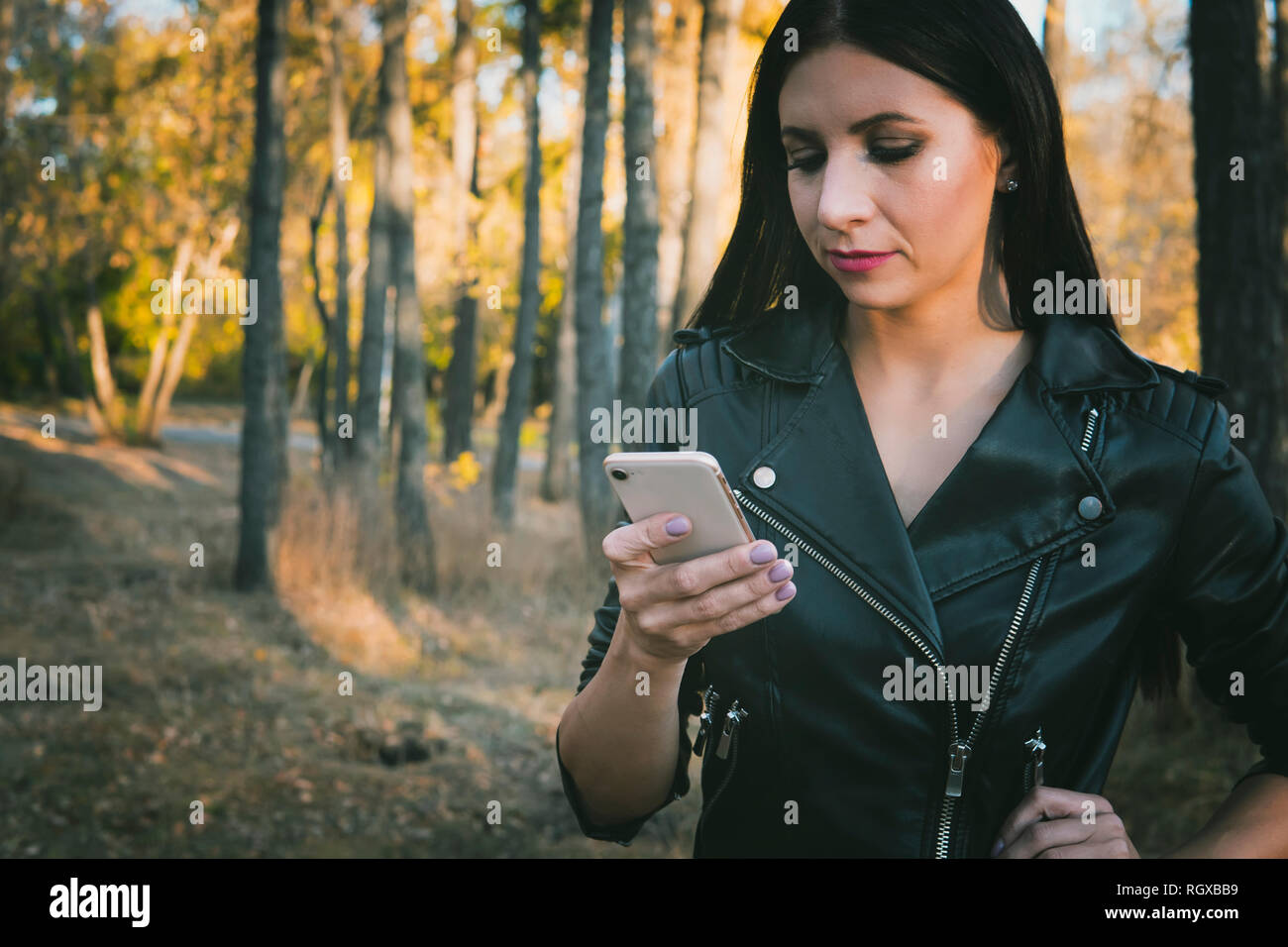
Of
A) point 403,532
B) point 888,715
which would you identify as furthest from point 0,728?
point 888,715

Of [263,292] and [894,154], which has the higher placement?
[263,292]

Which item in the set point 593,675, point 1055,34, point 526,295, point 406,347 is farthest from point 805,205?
point 526,295

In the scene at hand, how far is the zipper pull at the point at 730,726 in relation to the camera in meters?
1.66

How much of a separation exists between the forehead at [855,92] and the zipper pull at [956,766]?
2.91ft

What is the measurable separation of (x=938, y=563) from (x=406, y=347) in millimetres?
10519

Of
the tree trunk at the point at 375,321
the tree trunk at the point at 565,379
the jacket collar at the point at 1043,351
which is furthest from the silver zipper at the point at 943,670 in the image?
the tree trunk at the point at 565,379

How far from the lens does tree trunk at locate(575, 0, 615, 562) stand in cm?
1082

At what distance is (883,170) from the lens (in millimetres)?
1617

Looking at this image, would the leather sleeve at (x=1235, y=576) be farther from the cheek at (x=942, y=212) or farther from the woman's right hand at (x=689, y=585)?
the woman's right hand at (x=689, y=585)

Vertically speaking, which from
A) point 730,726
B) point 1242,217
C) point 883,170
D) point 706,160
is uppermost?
point 706,160

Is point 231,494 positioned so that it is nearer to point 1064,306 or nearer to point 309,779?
point 309,779

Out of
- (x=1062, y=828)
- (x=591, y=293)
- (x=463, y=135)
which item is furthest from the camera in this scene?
(x=463, y=135)

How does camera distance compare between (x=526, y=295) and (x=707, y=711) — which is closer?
(x=707, y=711)

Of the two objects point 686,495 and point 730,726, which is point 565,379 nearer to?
point 730,726
